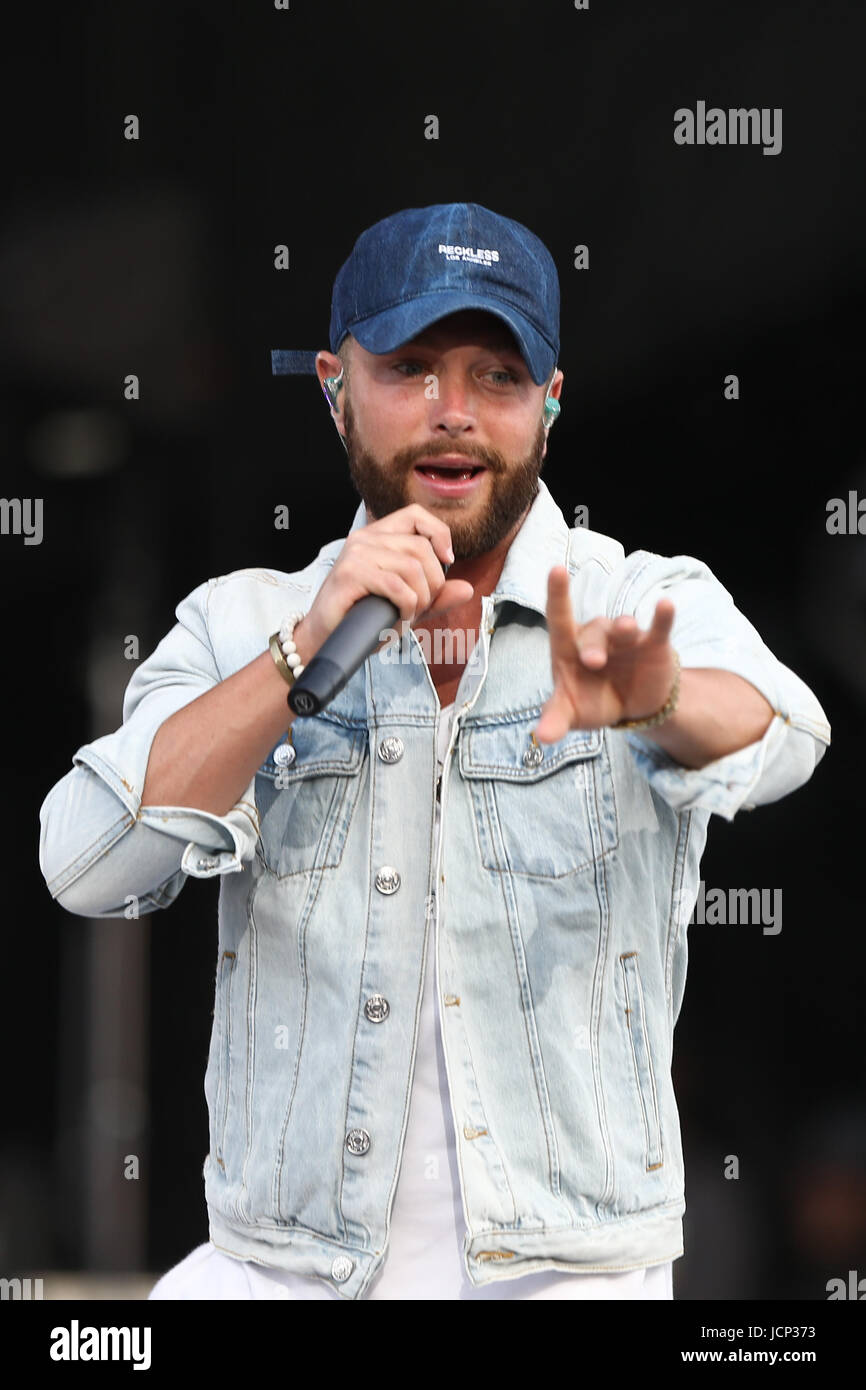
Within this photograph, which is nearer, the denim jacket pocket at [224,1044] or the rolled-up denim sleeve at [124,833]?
the rolled-up denim sleeve at [124,833]

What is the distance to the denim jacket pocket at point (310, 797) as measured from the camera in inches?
68.0

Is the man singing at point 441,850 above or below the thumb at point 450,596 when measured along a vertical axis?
below

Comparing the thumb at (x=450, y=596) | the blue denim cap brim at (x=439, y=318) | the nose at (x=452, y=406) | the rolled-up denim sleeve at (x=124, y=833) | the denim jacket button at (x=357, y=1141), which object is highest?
the blue denim cap brim at (x=439, y=318)

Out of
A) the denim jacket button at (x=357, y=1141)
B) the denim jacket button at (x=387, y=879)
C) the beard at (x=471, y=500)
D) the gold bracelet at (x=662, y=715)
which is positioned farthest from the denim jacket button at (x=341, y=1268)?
the beard at (x=471, y=500)

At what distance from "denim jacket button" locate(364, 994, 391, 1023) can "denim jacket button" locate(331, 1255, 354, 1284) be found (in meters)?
0.24

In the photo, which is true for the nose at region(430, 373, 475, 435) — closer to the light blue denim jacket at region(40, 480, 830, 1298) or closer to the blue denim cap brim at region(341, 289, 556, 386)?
the blue denim cap brim at region(341, 289, 556, 386)

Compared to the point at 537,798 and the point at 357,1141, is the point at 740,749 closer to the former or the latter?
the point at 537,798

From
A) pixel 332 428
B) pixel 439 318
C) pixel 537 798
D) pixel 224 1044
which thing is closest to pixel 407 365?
pixel 439 318

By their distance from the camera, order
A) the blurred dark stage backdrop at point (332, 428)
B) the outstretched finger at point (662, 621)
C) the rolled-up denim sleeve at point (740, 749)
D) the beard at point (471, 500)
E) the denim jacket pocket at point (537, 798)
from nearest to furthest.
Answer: the outstretched finger at point (662, 621), the rolled-up denim sleeve at point (740, 749), the denim jacket pocket at point (537, 798), the beard at point (471, 500), the blurred dark stage backdrop at point (332, 428)

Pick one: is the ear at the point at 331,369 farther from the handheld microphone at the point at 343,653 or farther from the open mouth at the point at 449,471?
Answer: the handheld microphone at the point at 343,653

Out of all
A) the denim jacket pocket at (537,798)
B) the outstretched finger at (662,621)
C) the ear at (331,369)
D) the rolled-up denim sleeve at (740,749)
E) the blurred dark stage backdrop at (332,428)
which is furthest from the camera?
the blurred dark stage backdrop at (332,428)

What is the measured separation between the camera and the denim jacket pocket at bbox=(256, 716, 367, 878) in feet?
5.67
